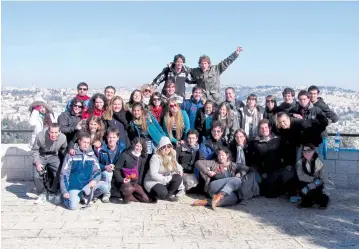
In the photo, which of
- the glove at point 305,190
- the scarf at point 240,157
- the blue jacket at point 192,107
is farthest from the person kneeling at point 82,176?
the glove at point 305,190

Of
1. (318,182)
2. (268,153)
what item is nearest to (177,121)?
(268,153)

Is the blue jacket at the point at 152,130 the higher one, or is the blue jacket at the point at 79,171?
the blue jacket at the point at 152,130

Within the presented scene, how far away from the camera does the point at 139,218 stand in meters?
6.13

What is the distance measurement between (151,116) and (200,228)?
2645mm

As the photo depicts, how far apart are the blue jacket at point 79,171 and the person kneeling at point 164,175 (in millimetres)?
915

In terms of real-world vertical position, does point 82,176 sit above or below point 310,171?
below

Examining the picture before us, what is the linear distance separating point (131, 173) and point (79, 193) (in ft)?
3.02

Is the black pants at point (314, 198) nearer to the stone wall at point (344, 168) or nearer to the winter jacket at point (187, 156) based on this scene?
the stone wall at point (344, 168)

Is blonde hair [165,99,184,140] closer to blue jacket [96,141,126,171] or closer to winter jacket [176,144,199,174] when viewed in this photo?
winter jacket [176,144,199,174]

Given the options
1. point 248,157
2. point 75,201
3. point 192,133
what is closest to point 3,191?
point 75,201

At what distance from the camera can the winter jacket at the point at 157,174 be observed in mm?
7086

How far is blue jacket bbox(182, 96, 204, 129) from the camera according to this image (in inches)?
316

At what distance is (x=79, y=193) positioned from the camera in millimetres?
6738

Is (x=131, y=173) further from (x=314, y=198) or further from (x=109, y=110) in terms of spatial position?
(x=314, y=198)
